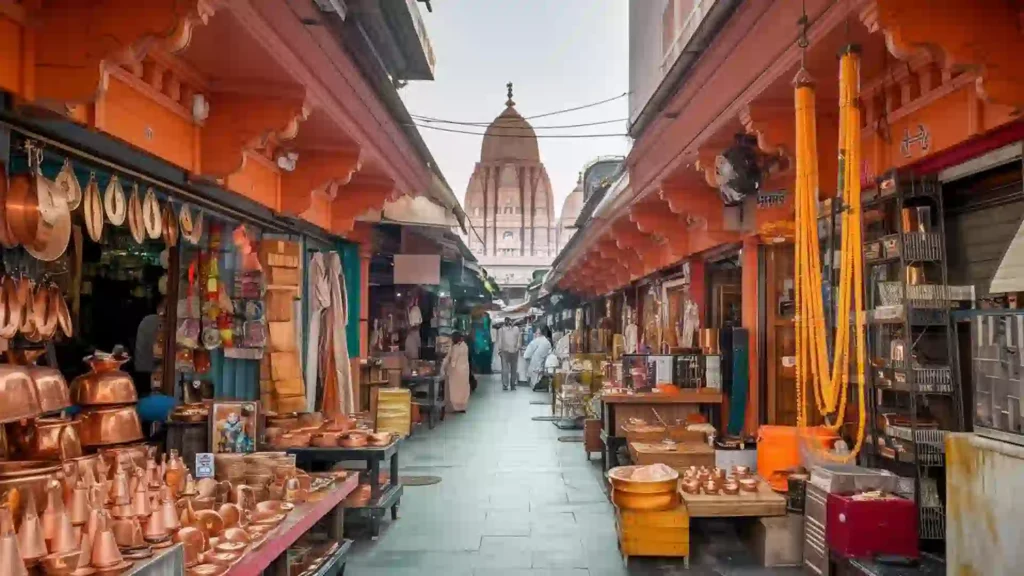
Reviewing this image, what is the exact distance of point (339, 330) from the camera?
7.72 metres

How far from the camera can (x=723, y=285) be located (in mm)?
9211

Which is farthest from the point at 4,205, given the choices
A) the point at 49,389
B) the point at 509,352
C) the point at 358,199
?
the point at 509,352

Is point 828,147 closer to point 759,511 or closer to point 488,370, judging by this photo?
point 759,511

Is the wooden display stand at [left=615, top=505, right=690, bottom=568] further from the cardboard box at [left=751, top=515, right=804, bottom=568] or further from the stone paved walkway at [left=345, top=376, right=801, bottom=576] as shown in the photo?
the cardboard box at [left=751, top=515, right=804, bottom=568]

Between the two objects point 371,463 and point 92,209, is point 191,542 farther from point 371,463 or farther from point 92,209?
point 371,463

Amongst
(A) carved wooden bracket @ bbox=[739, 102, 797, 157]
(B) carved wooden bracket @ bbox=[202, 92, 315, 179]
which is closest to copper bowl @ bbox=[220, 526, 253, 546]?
(B) carved wooden bracket @ bbox=[202, 92, 315, 179]

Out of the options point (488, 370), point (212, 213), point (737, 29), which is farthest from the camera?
point (488, 370)

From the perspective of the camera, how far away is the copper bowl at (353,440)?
19.6ft

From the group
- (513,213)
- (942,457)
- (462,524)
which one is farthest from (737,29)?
(513,213)

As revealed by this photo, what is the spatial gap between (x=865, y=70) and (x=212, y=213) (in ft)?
13.5

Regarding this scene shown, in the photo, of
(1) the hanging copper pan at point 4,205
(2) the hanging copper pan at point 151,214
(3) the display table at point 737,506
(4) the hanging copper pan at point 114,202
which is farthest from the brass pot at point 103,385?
(3) the display table at point 737,506

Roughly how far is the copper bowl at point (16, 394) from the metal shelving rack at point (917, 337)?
4.05 metres

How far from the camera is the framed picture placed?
4766mm

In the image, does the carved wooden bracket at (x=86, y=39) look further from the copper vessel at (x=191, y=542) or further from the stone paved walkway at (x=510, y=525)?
the stone paved walkway at (x=510, y=525)
